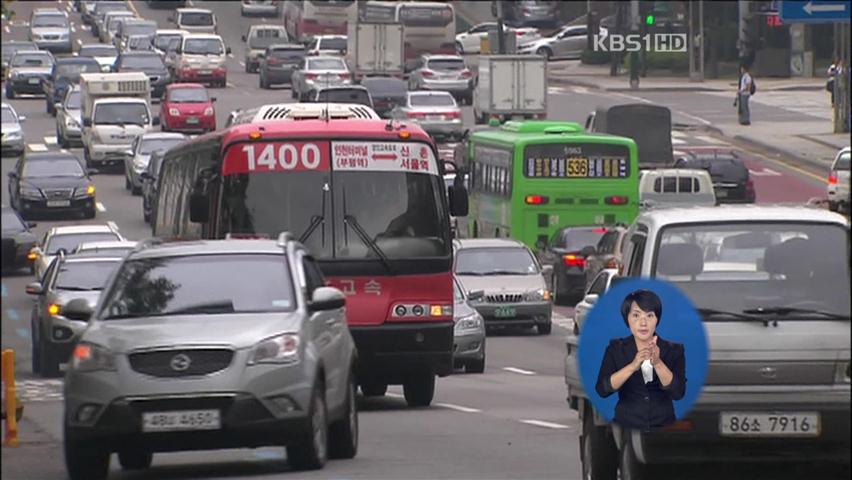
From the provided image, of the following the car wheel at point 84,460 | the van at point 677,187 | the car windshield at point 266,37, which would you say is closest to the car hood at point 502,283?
the van at point 677,187

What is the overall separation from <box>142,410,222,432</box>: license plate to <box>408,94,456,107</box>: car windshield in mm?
51434

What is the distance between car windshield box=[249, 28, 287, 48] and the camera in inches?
3290

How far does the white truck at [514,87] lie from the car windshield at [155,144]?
43.3ft

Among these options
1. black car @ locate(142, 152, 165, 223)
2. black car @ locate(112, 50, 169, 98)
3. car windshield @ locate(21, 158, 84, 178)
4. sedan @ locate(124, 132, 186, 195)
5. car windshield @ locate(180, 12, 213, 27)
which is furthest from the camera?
car windshield @ locate(180, 12, 213, 27)

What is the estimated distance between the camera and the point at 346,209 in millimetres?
20703

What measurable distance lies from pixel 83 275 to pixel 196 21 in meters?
59.3

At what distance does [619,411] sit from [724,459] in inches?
111

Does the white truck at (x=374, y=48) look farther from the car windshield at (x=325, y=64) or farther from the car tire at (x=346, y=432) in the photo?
the car tire at (x=346, y=432)

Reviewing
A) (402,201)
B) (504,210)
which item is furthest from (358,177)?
(504,210)

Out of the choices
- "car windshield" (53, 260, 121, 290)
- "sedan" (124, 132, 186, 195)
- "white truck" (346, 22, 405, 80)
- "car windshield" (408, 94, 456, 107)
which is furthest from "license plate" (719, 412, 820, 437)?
"white truck" (346, 22, 405, 80)

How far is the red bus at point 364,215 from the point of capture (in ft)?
67.2

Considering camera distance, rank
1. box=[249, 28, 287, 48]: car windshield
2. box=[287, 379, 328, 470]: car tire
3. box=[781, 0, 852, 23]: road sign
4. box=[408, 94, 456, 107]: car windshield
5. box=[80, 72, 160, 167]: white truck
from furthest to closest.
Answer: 1. box=[249, 28, 287, 48]: car windshield
2. box=[408, 94, 456, 107]: car windshield
3. box=[80, 72, 160, 167]: white truck
4. box=[287, 379, 328, 470]: car tire
5. box=[781, 0, 852, 23]: road sign

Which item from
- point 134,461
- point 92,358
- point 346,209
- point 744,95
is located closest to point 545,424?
point 346,209

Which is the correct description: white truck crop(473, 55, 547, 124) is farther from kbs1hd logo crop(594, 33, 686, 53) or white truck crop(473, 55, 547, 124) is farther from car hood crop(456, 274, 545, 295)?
car hood crop(456, 274, 545, 295)
